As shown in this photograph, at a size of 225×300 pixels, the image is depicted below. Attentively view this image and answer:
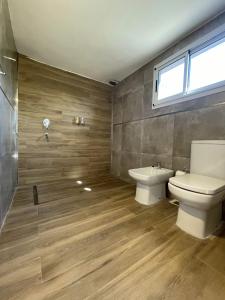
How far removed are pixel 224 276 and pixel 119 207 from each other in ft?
3.62

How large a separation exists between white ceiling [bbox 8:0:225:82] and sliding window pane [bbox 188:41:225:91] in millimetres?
330

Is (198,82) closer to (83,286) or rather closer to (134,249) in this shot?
(134,249)

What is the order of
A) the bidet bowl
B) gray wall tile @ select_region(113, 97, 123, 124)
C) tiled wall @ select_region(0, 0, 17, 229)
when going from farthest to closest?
gray wall tile @ select_region(113, 97, 123, 124) < the bidet bowl < tiled wall @ select_region(0, 0, 17, 229)

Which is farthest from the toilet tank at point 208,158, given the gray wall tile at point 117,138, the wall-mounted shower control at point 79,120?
the wall-mounted shower control at point 79,120

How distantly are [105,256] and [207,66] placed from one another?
230 cm

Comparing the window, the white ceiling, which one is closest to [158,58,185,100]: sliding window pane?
the window

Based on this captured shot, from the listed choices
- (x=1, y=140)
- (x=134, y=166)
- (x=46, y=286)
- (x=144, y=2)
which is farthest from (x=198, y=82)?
(x=46, y=286)

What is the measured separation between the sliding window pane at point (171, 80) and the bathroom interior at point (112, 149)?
0.02 metres

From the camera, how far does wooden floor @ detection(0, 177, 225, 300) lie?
82 cm

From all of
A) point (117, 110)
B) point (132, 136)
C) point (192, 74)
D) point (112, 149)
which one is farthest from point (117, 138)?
point (192, 74)

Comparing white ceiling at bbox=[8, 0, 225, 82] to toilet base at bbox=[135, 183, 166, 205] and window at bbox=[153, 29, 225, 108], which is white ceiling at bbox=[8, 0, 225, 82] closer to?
window at bbox=[153, 29, 225, 108]

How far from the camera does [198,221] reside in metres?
1.29

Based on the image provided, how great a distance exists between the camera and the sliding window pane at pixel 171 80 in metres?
2.08

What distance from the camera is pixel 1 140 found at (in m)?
1.29
